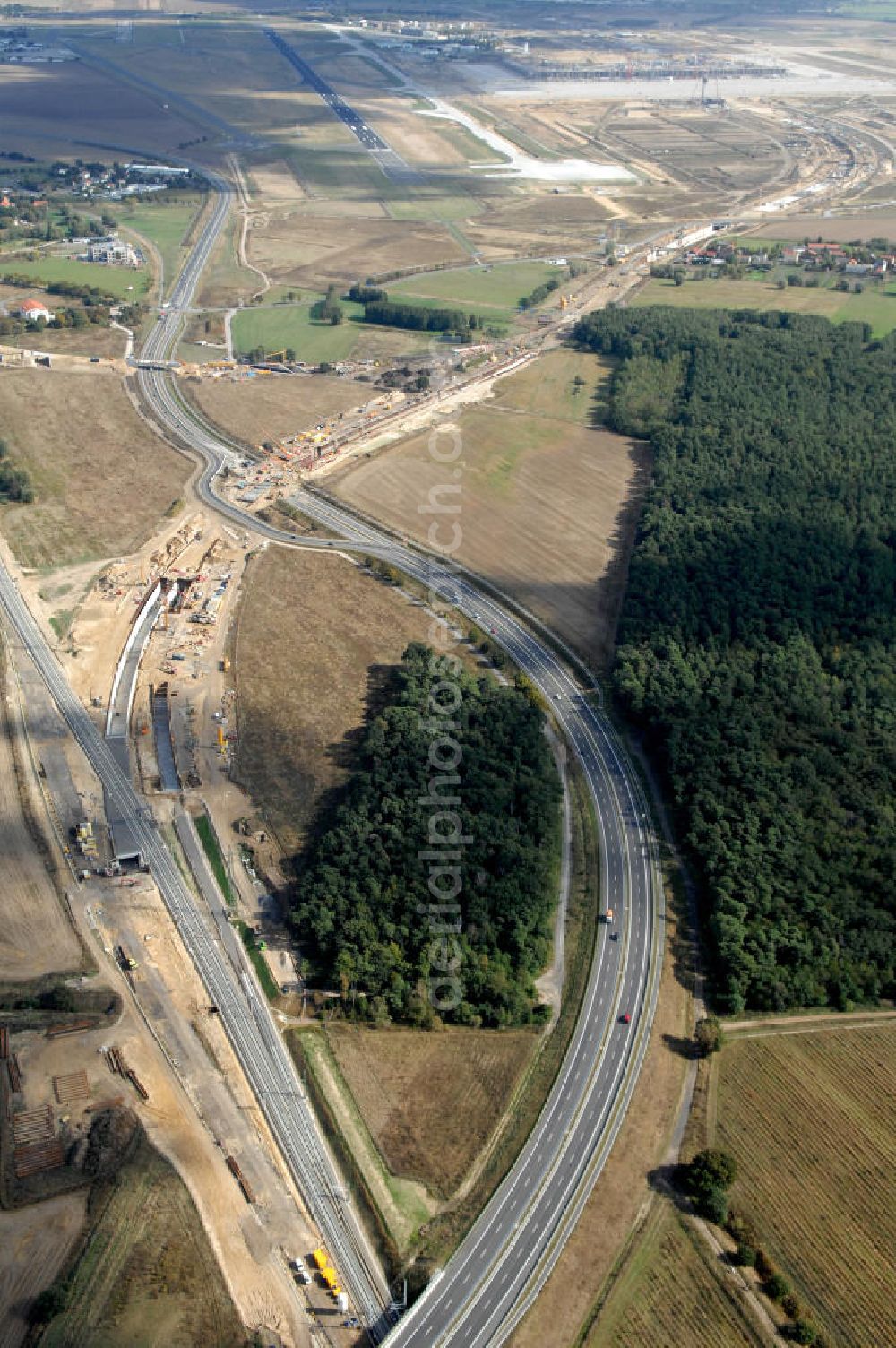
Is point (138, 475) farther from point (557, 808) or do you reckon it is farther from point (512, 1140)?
point (512, 1140)

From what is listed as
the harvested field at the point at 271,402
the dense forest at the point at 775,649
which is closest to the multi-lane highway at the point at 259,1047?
the dense forest at the point at 775,649

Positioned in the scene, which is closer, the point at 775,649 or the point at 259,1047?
Answer: the point at 259,1047

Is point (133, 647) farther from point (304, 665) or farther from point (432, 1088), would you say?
point (432, 1088)

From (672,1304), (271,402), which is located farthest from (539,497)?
(672,1304)

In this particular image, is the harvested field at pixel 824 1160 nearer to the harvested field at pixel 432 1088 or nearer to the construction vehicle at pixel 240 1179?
the harvested field at pixel 432 1088

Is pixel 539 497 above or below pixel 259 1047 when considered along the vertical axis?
above

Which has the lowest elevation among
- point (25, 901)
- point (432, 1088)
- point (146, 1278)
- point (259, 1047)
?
point (146, 1278)

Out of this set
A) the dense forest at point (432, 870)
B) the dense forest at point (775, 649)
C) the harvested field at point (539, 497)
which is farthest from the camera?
the harvested field at point (539, 497)
